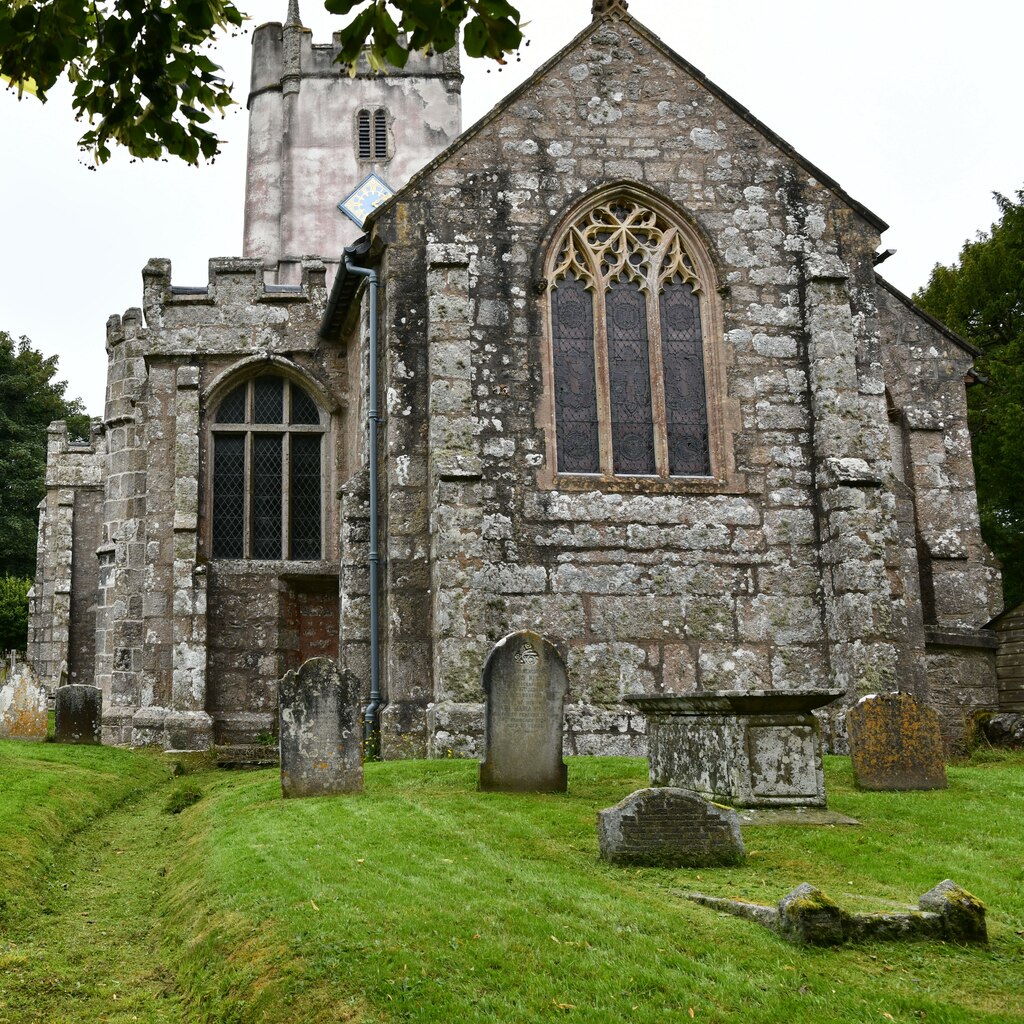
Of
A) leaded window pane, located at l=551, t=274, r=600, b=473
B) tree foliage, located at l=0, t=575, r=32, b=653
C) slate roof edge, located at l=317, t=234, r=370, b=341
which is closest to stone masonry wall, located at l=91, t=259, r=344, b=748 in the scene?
slate roof edge, located at l=317, t=234, r=370, b=341

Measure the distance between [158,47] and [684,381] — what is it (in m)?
10.6

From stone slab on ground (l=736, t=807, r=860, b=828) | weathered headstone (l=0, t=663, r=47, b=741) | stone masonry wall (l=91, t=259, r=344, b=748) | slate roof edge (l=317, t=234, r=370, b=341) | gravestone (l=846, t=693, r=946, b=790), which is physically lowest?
stone slab on ground (l=736, t=807, r=860, b=828)

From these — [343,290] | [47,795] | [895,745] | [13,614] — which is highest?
[343,290]

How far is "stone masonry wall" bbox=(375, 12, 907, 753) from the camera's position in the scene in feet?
46.1

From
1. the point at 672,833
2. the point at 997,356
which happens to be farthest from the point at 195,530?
the point at 997,356

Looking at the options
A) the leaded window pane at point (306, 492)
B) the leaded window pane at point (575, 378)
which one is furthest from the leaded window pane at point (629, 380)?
Result: the leaded window pane at point (306, 492)

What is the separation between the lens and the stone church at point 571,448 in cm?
1418

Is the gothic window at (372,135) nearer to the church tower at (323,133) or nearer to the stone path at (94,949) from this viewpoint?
the church tower at (323,133)

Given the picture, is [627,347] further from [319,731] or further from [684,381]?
[319,731]

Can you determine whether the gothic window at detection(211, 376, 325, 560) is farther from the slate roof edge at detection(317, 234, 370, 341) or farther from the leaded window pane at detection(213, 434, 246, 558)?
the slate roof edge at detection(317, 234, 370, 341)

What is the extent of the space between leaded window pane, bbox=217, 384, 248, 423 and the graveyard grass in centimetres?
891

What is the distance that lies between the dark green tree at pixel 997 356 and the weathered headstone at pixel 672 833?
59.6 ft

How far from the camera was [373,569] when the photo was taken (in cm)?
1459

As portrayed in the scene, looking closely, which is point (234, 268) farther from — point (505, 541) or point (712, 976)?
point (712, 976)
